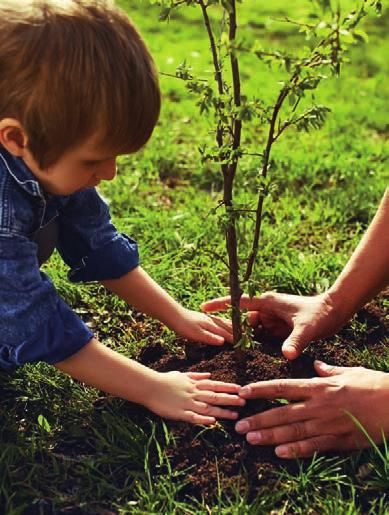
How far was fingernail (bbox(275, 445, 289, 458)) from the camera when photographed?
2.39 m

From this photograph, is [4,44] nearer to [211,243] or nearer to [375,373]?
[375,373]

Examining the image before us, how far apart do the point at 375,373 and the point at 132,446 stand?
0.80 meters

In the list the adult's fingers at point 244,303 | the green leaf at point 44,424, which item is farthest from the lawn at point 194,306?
the adult's fingers at point 244,303

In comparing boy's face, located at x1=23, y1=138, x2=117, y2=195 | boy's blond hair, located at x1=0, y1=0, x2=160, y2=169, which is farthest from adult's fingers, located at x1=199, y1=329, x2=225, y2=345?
boy's blond hair, located at x1=0, y1=0, x2=160, y2=169

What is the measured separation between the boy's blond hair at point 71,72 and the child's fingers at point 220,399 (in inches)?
34.5

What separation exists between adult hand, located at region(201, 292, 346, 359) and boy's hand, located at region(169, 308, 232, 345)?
11cm

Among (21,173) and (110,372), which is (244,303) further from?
(21,173)

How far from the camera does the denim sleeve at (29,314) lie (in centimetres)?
235

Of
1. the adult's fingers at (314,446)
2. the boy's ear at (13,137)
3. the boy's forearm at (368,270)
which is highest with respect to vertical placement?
the boy's ear at (13,137)

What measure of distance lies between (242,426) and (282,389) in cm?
17

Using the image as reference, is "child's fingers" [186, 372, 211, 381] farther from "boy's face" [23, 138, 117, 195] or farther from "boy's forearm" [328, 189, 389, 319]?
"boy's face" [23, 138, 117, 195]

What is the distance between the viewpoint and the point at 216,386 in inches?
102

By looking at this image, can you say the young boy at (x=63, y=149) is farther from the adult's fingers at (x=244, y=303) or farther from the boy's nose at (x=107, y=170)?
the adult's fingers at (x=244, y=303)

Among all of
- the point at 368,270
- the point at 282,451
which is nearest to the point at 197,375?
the point at 282,451
